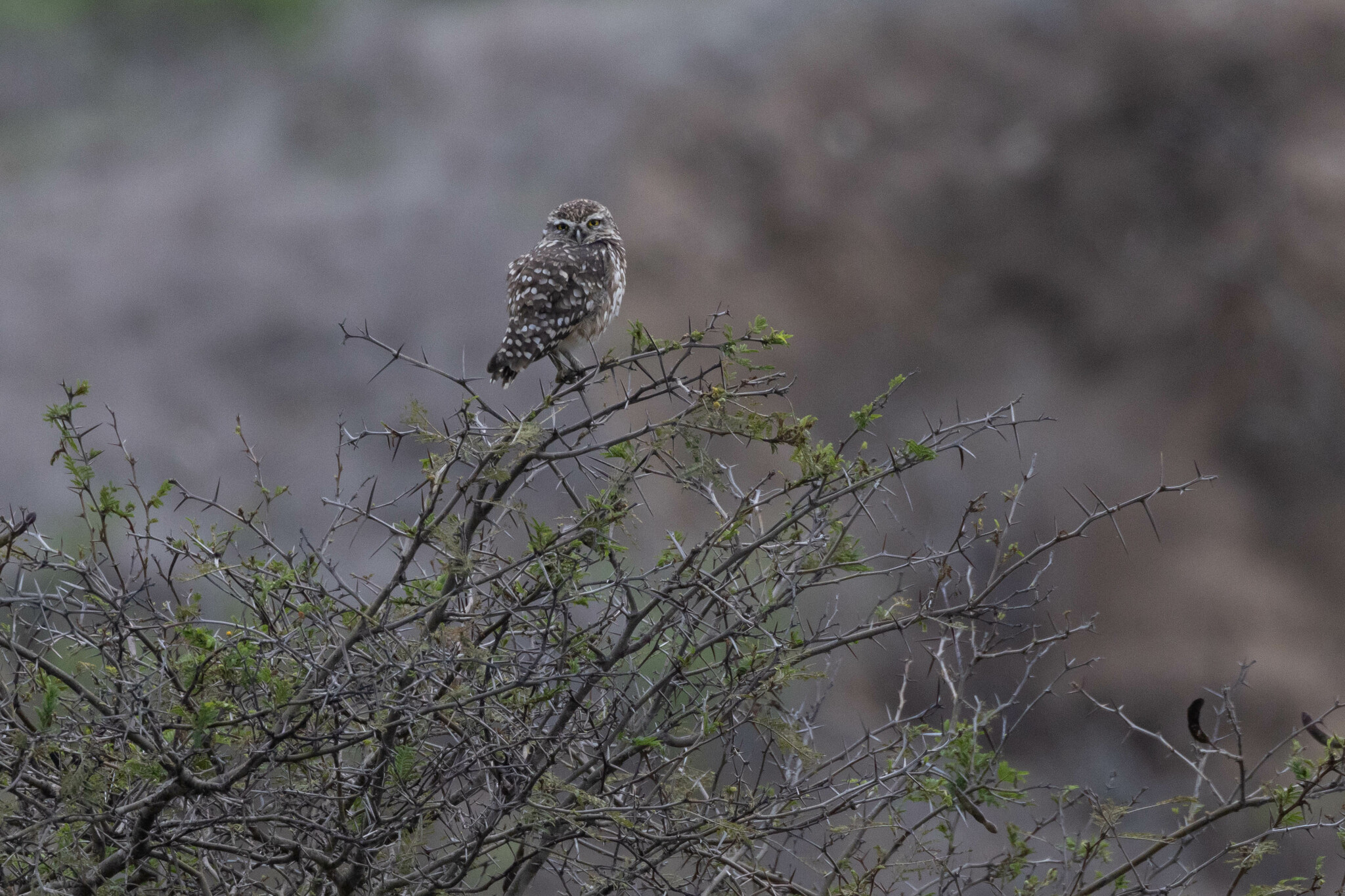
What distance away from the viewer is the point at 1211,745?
2.90m

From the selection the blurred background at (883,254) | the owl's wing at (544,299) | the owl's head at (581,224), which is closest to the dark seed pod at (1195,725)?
the owl's wing at (544,299)

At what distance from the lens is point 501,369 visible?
15.6 feet

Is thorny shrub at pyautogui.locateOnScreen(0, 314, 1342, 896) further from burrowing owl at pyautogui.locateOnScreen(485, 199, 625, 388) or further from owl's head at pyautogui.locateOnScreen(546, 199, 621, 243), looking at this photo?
owl's head at pyautogui.locateOnScreen(546, 199, 621, 243)

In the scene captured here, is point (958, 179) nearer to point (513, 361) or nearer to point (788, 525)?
point (513, 361)

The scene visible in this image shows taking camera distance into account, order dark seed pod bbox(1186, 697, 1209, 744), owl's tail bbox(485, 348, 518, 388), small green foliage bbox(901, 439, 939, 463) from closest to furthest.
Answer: small green foliage bbox(901, 439, 939, 463)
dark seed pod bbox(1186, 697, 1209, 744)
owl's tail bbox(485, 348, 518, 388)

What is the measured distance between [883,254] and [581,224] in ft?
35.0

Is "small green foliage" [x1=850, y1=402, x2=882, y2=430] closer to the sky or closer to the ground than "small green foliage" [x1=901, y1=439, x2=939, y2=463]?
closer to the sky

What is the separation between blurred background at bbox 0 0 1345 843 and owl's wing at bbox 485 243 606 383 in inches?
296

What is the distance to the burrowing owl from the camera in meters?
4.76

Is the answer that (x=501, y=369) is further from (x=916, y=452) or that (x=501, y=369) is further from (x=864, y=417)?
(x=916, y=452)

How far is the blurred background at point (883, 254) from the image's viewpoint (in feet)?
44.7

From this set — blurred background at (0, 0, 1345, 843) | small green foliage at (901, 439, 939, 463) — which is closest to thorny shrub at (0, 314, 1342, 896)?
small green foliage at (901, 439, 939, 463)

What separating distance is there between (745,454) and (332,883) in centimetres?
890

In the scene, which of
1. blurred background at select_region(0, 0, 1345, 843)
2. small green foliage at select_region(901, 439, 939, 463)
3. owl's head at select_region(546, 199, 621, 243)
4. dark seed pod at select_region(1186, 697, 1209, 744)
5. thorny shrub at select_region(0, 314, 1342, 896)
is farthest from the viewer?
blurred background at select_region(0, 0, 1345, 843)
